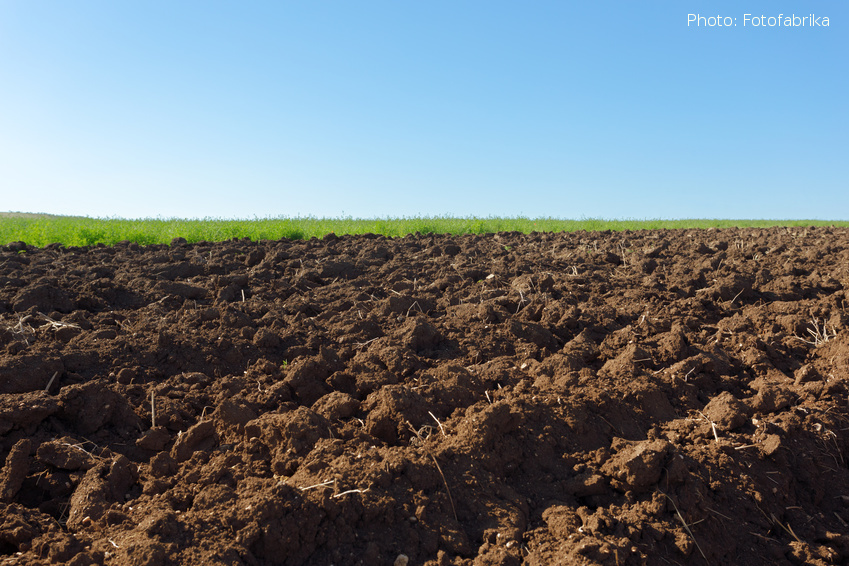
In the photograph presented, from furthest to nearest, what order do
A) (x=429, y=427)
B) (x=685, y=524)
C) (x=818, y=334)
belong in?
1. (x=818, y=334)
2. (x=429, y=427)
3. (x=685, y=524)

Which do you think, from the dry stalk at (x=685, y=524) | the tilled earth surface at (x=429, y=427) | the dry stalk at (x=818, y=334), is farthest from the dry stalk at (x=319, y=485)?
the dry stalk at (x=818, y=334)

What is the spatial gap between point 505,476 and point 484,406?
1.85ft

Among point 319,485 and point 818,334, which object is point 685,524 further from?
point 818,334

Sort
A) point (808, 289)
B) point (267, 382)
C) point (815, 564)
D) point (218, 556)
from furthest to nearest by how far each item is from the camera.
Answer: point (808, 289) → point (267, 382) → point (815, 564) → point (218, 556)

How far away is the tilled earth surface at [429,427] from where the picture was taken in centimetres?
247

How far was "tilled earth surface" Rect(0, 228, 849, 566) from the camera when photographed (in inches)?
97.1

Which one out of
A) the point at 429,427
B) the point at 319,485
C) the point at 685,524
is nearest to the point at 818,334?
the point at 685,524

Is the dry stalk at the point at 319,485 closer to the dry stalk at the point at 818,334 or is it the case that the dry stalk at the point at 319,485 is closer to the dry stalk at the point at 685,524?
the dry stalk at the point at 685,524

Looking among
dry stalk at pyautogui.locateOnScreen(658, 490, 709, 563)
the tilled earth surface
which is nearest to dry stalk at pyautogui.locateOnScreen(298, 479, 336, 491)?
the tilled earth surface

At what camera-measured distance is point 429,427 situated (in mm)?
3189

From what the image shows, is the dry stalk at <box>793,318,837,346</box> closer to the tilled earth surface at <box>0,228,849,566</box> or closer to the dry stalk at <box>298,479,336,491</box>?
the tilled earth surface at <box>0,228,849,566</box>

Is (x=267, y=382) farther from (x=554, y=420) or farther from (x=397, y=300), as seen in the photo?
(x=554, y=420)

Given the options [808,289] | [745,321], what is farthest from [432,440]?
[808,289]

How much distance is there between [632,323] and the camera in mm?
4996
